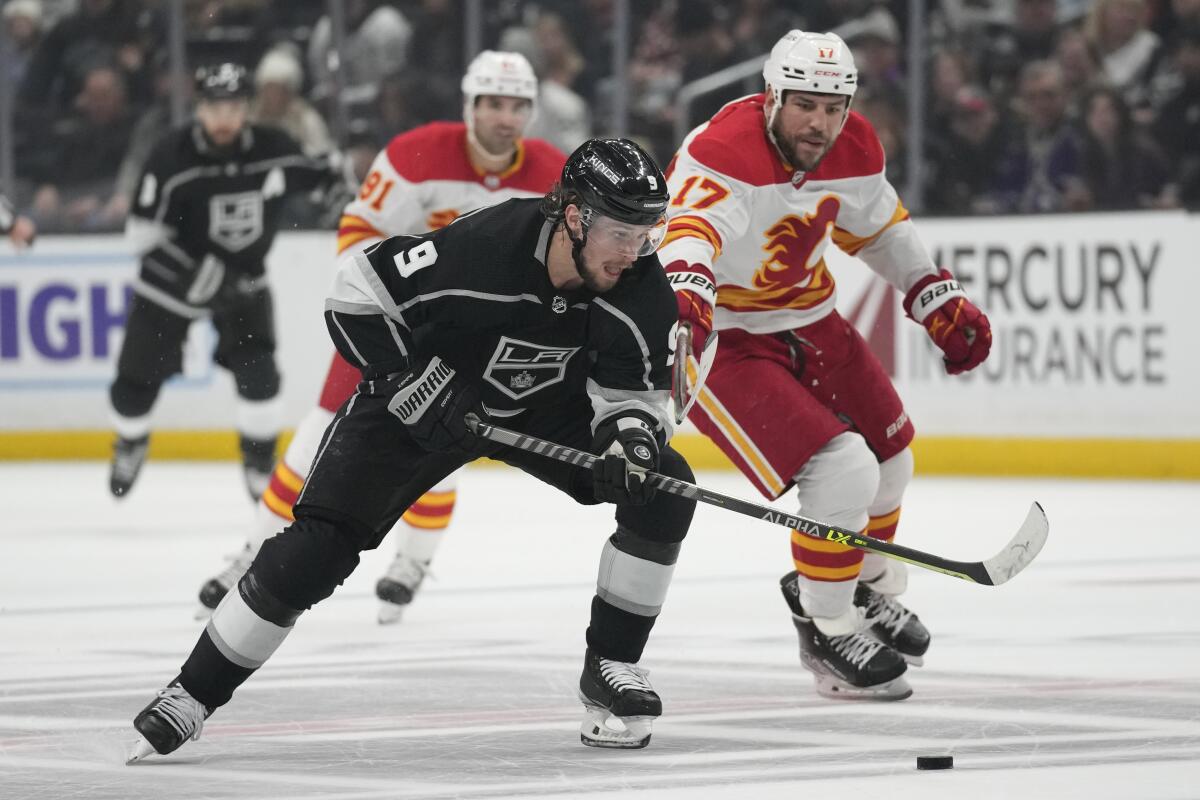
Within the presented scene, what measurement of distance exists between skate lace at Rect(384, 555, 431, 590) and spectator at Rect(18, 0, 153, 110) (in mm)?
5128

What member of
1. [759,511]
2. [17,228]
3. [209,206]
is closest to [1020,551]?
[759,511]

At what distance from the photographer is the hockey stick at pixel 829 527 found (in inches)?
148

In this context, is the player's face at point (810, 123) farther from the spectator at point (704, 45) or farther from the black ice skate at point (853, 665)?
the spectator at point (704, 45)

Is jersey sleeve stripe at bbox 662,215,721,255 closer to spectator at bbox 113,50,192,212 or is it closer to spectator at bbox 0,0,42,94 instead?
spectator at bbox 113,50,192,212

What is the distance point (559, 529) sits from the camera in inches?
295

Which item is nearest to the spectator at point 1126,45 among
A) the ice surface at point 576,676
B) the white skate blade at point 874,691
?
the ice surface at point 576,676

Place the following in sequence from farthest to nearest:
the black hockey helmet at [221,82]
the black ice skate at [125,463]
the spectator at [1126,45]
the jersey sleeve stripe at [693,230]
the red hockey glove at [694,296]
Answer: the spectator at [1126,45] < the black ice skate at [125,463] < the black hockey helmet at [221,82] < the jersey sleeve stripe at [693,230] < the red hockey glove at [694,296]

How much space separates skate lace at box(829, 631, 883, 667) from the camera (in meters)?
4.33

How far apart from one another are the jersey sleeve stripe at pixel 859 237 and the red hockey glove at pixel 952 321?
0.15 metres

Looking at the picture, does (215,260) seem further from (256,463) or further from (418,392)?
(418,392)

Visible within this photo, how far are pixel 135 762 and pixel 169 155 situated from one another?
400cm

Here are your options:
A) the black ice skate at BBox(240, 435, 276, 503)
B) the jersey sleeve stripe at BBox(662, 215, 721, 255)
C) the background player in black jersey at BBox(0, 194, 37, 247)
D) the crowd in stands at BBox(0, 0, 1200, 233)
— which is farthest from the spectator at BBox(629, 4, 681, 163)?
the jersey sleeve stripe at BBox(662, 215, 721, 255)

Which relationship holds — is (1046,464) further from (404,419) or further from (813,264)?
(404,419)

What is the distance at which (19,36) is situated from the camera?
33.6 ft
